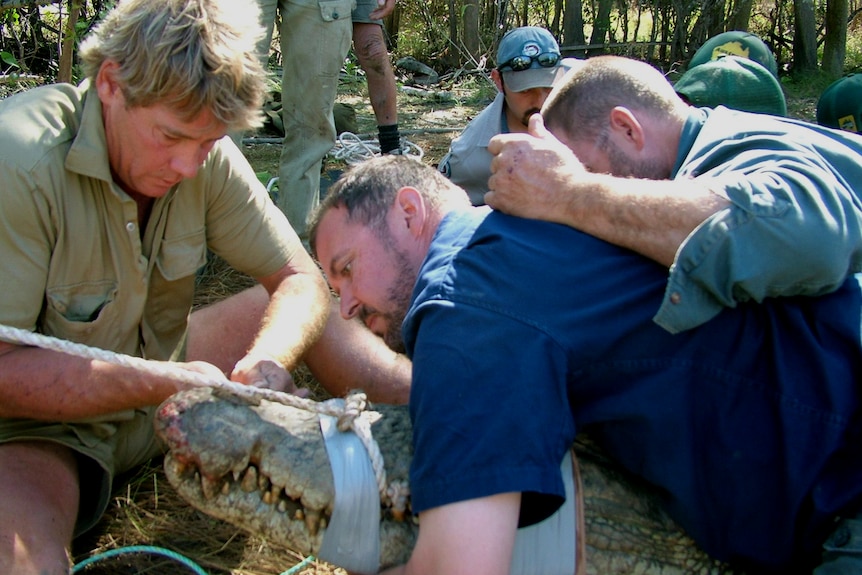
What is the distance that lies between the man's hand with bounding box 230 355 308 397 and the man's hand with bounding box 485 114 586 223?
744 millimetres

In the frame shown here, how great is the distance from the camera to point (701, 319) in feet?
4.96

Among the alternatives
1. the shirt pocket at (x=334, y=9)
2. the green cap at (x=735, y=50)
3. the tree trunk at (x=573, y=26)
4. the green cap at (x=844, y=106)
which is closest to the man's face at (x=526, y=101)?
the shirt pocket at (x=334, y=9)

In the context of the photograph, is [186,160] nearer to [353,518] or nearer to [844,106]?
[353,518]

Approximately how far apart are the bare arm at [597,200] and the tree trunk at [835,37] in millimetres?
8508

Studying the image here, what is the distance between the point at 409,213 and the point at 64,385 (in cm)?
92

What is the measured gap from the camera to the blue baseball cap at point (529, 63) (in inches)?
146

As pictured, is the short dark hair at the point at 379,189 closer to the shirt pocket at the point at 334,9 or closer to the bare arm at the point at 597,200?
the bare arm at the point at 597,200

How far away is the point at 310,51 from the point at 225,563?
2666 millimetres

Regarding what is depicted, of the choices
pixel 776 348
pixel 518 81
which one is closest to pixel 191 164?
pixel 776 348

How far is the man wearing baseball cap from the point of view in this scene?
3.71 m

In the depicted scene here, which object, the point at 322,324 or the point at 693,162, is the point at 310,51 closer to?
the point at 322,324

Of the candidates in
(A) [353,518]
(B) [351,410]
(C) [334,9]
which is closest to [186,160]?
(B) [351,410]

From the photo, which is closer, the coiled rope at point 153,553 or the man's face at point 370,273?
the man's face at point 370,273

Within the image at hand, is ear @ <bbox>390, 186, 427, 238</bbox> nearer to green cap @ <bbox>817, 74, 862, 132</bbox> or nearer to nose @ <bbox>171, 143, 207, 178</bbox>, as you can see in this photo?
nose @ <bbox>171, 143, 207, 178</bbox>
